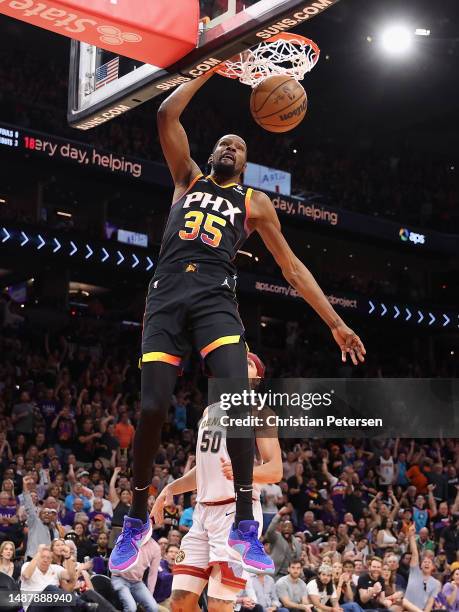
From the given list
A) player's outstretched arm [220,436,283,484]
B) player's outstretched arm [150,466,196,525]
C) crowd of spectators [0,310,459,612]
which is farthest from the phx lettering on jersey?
crowd of spectators [0,310,459,612]

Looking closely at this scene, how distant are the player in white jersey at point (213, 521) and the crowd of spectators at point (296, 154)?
16.2 meters

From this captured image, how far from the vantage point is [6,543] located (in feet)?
34.9

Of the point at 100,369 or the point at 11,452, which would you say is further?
the point at 100,369

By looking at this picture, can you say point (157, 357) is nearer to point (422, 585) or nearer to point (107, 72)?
point (107, 72)

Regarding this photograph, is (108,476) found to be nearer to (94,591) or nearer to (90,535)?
(90,535)

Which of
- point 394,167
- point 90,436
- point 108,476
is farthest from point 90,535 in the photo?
point 394,167

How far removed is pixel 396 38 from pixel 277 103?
1737 cm

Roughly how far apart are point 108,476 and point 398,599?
15.6 feet

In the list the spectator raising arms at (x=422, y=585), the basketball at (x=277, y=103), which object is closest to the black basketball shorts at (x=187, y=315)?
the basketball at (x=277, y=103)

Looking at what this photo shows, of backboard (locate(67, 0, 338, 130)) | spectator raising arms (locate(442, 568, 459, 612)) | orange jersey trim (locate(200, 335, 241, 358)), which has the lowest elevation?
spectator raising arms (locate(442, 568, 459, 612))

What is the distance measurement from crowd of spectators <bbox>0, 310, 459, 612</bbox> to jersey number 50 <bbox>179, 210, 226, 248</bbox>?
16.8 feet

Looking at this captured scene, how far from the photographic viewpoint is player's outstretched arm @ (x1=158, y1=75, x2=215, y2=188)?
5.20 metres

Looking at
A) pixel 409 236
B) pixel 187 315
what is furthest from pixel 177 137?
pixel 409 236

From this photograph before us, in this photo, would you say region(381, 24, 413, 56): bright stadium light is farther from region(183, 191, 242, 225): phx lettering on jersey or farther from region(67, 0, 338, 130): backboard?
region(183, 191, 242, 225): phx lettering on jersey
